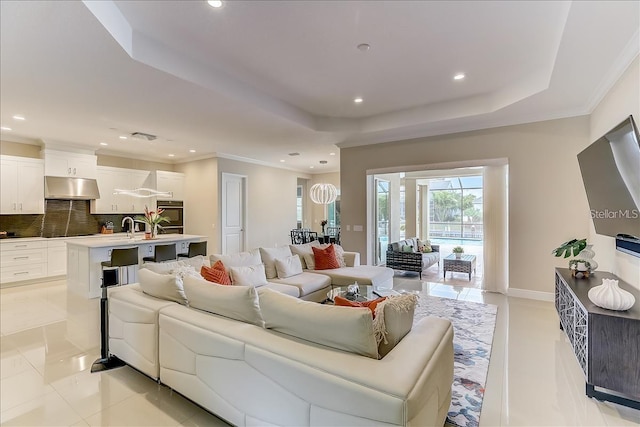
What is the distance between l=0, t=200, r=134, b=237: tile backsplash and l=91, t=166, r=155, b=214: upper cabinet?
279 millimetres

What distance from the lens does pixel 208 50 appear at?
3379mm

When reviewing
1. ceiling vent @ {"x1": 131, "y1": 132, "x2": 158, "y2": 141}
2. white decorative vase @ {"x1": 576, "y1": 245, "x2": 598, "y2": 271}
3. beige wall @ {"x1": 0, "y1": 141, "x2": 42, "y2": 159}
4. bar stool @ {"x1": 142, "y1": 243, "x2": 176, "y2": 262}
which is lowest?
bar stool @ {"x1": 142, "y1": 243, "x2": 176, "y2": 262}

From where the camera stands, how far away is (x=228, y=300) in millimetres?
2150

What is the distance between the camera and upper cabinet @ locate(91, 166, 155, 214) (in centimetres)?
725

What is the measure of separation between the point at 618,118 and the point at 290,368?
4.28 m

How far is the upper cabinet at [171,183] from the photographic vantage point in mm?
8102

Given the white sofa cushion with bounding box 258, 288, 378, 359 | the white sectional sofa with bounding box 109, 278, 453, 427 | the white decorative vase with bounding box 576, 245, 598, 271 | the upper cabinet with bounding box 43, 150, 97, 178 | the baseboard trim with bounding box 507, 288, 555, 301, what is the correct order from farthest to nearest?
the upper cabinet with bounding box 43, 150, 97, 178, the baseboard trim with bounding box 507, 288, 555, 301, the white decorative vase with bounding box 576, 245, 598, 271, the white sofa cushion with bounding box 258, 288, 378, 359, the white sectional sofa with bounding box 109, 278, 453, 427

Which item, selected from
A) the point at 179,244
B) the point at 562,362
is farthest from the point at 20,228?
the point at 562,362

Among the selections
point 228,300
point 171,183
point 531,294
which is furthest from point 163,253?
point 531,294

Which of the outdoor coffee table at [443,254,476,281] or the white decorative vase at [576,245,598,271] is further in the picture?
the outdoor coffee table at [443,254,476,281]

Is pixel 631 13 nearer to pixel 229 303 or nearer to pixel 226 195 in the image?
pixel 229 303

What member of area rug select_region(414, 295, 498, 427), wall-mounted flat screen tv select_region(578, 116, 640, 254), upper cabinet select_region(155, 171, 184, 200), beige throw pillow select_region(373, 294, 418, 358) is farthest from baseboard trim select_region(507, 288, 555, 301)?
upper cabinet select_region(155, 171, 184, 200)

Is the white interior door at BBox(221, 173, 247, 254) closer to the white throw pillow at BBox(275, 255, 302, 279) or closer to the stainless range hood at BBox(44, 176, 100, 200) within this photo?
the stainless range hood at BBox(44, 176, 100, 200)

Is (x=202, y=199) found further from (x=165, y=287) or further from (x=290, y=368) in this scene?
(x=290, y=368)
